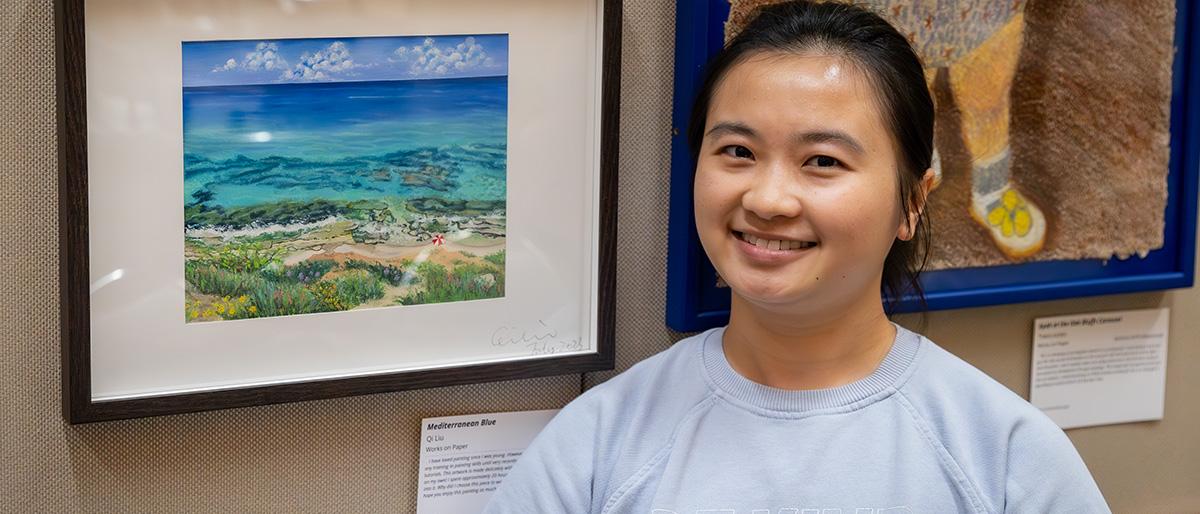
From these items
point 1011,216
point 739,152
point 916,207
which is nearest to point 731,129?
point 739,152

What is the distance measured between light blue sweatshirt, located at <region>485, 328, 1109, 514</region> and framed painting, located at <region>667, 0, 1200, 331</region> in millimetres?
126

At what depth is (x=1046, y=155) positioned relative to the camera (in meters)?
0.98

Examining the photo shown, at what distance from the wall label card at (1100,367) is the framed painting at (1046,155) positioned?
0.06 m

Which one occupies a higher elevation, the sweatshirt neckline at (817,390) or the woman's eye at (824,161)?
the woman's eye at (824,161)

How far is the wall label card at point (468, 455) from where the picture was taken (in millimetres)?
833

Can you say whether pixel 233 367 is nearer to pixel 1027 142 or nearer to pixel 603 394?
pixel 603 394

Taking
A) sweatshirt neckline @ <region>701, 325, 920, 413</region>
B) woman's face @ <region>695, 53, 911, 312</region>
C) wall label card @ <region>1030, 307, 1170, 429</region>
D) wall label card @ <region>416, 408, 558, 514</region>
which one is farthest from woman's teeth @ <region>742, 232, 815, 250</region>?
wall label card @ <region>1030, 307, 1170, 429</region>

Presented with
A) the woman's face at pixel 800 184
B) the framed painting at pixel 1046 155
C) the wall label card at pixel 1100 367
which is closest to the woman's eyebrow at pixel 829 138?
the woman's face at pixel 800 184

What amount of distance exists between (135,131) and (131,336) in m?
0.14

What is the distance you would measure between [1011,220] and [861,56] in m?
0.36

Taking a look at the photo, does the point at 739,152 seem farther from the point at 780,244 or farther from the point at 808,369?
the point at 808,369

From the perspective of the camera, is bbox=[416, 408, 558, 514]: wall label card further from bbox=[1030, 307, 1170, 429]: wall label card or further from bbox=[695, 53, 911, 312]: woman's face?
bbox=[1030, 307, 1170, 429]: wall label card

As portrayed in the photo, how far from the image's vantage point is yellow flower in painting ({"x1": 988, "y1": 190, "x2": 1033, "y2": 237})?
97 centimetres
